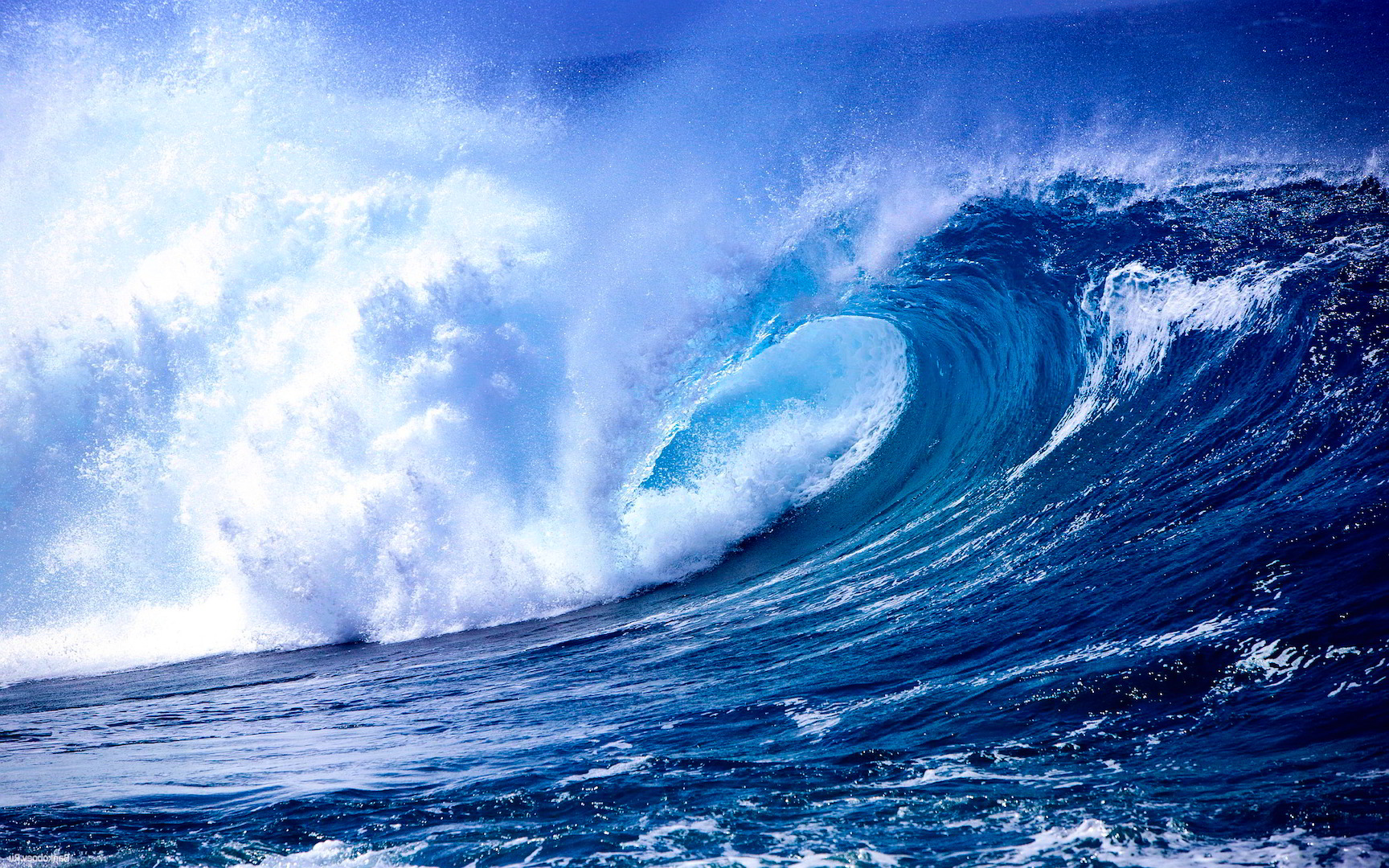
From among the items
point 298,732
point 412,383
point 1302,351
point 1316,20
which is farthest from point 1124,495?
point 1316,20

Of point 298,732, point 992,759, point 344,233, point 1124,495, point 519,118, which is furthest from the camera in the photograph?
point 519,118

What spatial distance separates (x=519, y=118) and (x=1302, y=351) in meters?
14.1

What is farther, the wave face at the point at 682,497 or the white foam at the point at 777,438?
the white foam at the point at 777,438

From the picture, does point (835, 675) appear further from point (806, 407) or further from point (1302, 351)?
point (806, 407)

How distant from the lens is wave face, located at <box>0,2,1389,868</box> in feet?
13.5

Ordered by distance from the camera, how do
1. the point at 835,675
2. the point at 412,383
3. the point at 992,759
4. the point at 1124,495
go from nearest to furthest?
the point at 992,759 → the point at 835,675 → the point at 1124,495 → the point at 412,383

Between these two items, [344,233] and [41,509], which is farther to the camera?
[344,233]

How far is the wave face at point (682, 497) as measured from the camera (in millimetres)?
4121

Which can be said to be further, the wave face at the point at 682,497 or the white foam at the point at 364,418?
the white foam at the point at 364,418

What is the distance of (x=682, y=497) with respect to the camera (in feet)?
35.5

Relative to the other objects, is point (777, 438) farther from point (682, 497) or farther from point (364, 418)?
point (364, 418)

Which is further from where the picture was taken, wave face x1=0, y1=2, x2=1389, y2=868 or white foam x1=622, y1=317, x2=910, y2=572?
white foam x1=622, y1=317, x2=910, y2=572

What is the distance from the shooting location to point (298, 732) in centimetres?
633

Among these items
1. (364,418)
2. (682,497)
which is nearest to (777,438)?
(682,497)
